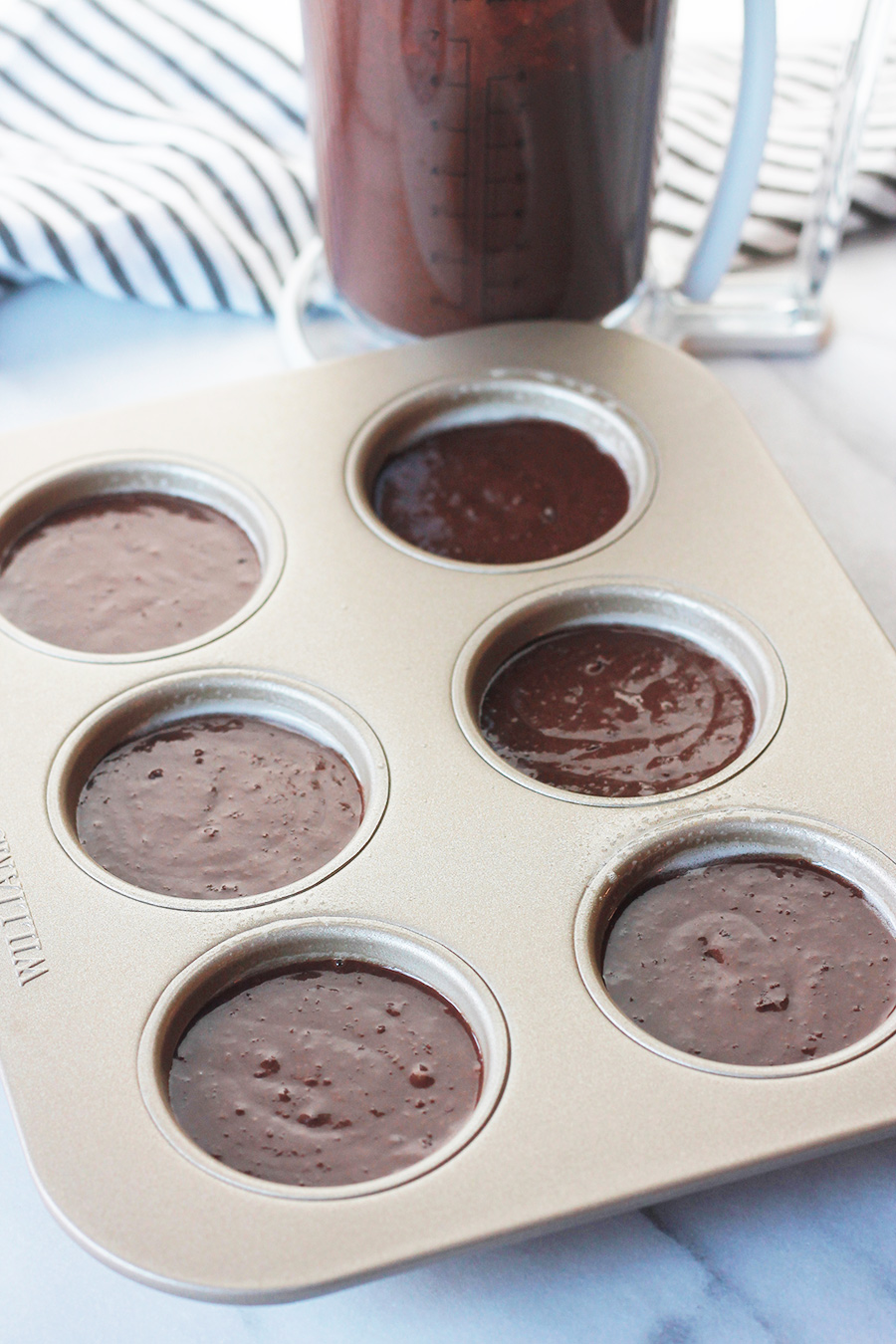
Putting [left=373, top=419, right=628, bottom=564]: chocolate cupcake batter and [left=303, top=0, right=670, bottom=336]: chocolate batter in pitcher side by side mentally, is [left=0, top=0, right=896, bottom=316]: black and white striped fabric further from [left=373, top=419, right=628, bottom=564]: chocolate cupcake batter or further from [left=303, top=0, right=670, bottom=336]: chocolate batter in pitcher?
[left=373, top=419, right=628, bottom=564]: chocolate cupcake batter

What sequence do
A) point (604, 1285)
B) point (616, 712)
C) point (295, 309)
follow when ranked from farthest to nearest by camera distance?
point (295, 309) → point (616, 712) → point (604, 1285)

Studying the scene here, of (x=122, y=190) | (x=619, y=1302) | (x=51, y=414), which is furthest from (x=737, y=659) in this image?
(x=122, y=190)

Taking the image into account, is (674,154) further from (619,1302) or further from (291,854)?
(619,1302)

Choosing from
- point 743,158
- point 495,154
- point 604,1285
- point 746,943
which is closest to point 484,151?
point 495,154

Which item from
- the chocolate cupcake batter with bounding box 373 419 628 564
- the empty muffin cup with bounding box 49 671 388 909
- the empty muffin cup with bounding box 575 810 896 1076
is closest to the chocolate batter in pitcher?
the chocolate cupcake batter with bounding box 373 419 628 564

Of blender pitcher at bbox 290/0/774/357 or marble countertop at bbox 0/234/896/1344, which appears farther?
blender pitcher at bbox 290/0/774/357

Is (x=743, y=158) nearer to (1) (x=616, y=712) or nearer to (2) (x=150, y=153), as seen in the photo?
(1) (x=616, y=712)

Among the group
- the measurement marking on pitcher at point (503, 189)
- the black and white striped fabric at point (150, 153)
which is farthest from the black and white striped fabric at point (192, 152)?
the measurement marking on pitcher at point (503, 189)
